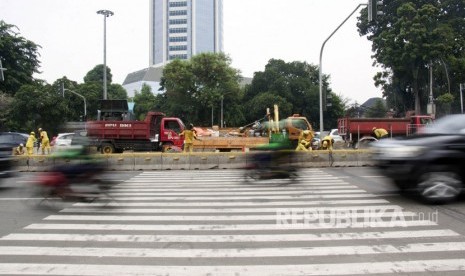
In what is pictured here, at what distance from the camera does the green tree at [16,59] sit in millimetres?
53750

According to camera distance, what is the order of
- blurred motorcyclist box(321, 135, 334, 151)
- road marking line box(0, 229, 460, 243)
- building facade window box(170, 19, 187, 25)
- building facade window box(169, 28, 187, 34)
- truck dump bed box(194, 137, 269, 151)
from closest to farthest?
road marking line box(0, 229, 460, 243) → blurred motorcyclist box(321, 135, 334, 151) → truck dump bed box(194, 137, 269, 151) → building facade window box(170, 19, 187, 25) → building facade window box(169, 28, 187, 34)

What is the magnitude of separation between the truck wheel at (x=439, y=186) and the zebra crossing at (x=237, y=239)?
2.03 feet

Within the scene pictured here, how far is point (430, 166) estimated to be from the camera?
787cm

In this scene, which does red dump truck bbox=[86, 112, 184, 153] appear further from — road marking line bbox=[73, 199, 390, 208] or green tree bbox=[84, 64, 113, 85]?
green tree bbox=[84, 64, 113, 85]

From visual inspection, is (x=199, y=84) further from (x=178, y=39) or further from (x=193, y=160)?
(x=178, y=39)

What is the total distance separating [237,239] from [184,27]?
5490 inches

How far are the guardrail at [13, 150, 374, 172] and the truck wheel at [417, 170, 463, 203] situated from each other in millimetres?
8553

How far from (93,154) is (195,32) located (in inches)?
5332

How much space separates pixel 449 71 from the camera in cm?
4091

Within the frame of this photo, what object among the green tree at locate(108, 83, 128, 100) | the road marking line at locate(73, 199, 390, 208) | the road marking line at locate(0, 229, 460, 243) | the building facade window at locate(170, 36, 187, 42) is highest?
the building facade window at locate(170, 36, 187, 42)

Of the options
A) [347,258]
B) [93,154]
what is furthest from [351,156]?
[347,258]

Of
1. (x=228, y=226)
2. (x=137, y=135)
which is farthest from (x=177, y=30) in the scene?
(x=228, y=226)

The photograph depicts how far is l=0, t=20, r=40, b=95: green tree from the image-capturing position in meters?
53.8

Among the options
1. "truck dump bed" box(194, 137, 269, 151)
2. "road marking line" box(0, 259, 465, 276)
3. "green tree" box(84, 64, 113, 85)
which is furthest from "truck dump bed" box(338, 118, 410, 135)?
"green tree" box(84, 64, 113, 85)
